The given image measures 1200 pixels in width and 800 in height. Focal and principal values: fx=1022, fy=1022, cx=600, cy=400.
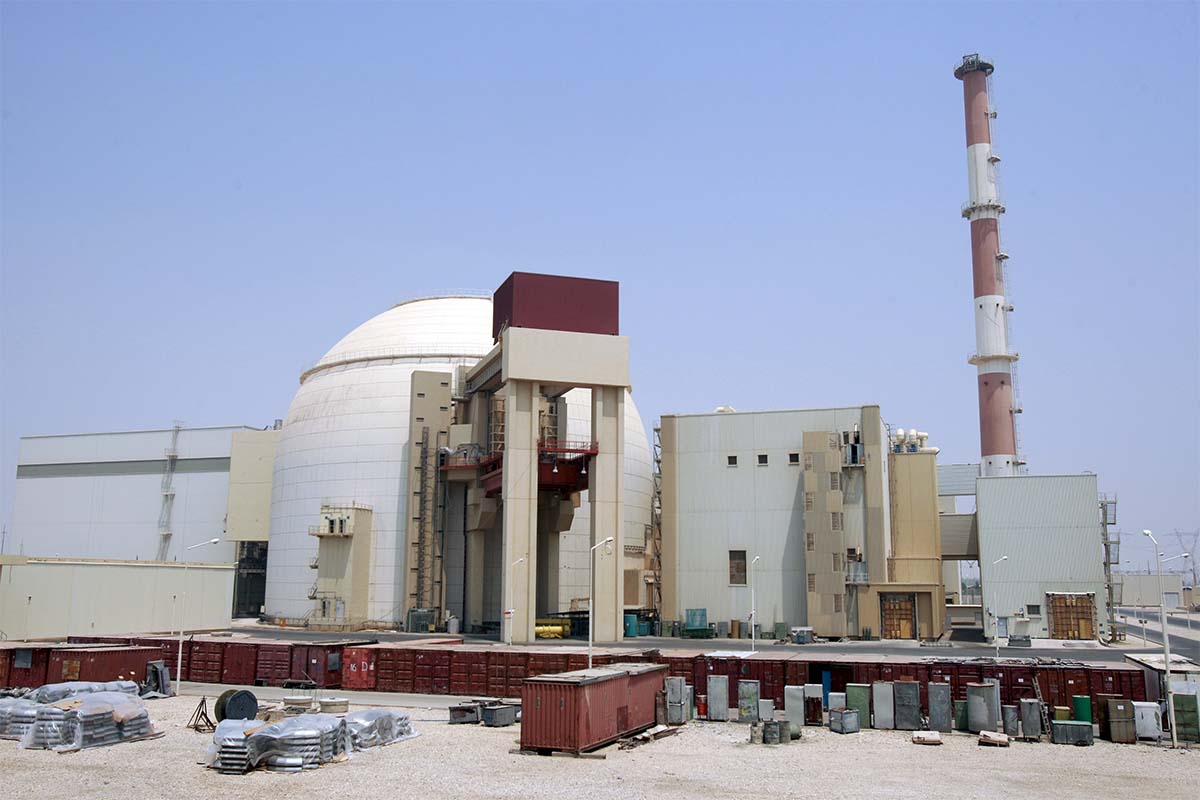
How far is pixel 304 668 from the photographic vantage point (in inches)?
1759

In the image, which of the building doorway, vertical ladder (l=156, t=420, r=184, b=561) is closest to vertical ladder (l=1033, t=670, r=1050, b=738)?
the building doorway

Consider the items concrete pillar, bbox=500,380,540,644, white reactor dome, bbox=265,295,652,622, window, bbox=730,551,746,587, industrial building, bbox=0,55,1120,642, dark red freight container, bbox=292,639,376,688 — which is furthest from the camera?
white reactor dome, bbox=265,295,652,622

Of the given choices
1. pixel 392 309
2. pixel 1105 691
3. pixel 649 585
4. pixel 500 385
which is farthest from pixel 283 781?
pixel 392 309

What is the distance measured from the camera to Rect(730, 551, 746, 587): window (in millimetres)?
72438

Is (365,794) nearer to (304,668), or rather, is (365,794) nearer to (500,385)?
(304,668)

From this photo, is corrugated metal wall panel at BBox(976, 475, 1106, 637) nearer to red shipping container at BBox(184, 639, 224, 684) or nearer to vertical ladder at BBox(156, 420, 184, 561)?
red shipping container at BBox(184, 639, 224, 684)

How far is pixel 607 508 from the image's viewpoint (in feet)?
207

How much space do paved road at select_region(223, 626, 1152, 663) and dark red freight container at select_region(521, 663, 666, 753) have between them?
2275 cm

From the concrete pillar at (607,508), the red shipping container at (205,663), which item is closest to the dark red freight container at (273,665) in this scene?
the red shipping container at (205,663)

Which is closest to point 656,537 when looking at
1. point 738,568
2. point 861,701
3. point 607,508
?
point 738,568

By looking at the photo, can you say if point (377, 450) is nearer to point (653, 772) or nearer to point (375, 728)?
point (375, 728)

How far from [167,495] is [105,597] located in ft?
128

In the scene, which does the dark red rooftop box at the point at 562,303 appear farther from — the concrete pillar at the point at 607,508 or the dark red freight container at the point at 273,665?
the dark red freight container at the point at 273,665

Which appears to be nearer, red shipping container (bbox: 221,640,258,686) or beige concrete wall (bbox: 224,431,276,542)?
red shipping container (bbox: 221,640,258,686)
